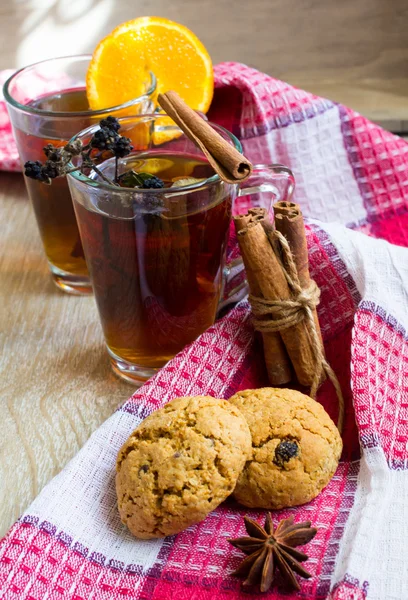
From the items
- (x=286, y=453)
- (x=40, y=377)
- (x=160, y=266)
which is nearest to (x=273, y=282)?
(x=160, y=266)

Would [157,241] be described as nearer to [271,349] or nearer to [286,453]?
[271,349]

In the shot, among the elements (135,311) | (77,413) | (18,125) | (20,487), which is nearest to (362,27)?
(18,125)

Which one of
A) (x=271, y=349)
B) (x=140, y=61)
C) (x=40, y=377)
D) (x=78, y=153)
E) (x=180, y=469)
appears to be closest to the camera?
(x=180, y=469)

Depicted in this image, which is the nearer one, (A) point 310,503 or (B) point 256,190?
(A) point 310,503

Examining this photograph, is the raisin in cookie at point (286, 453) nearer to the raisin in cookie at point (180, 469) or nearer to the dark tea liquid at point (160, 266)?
the raisin in cookie at point (180, 469)

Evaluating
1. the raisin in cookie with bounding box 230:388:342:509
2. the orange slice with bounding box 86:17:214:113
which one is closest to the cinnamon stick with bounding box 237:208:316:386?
the raisin in cookie with bounding box 230:388:342:509

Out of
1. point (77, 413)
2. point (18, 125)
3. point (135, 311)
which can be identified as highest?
point (18, 125)

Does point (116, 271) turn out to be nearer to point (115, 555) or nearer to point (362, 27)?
point (115, 555)

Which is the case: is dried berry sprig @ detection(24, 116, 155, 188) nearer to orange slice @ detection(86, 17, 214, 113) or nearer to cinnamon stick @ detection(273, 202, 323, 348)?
cinnamon stick @ detection(273, 202, 323, 348)
